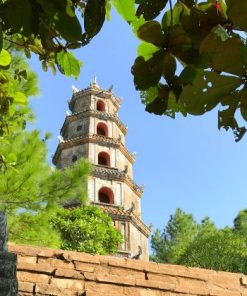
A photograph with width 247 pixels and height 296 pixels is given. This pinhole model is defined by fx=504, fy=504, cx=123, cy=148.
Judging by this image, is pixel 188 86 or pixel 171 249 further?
pixel 171 249

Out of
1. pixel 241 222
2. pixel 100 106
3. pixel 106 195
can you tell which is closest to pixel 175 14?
pixel 106 195

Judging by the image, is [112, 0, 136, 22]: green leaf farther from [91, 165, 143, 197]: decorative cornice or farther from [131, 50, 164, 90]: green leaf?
[91, 165, 143, 197]: decorative cornice

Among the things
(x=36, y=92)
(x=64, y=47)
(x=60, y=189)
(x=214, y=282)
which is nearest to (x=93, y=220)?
(x=60, y=189)

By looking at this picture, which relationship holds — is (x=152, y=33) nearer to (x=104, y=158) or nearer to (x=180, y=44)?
(x=180, y=44)

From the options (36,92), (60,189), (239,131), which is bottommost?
(239,131)

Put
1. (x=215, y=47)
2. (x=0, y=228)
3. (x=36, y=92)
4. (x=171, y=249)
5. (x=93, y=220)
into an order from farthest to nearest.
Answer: (x=171, y=249) < (x=93, y=220) < (x=36, y=92) < (x=0, y=228) < (x=215, y=47)

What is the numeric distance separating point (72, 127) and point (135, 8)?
2523cm

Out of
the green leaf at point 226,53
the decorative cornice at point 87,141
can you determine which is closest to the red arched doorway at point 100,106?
the decorative cornice at point 87,141

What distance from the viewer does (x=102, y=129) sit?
86.7 feet

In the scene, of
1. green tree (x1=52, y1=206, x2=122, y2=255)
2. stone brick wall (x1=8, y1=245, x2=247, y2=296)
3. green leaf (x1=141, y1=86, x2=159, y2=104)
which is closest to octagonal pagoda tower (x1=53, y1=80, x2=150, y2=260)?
green tree (x1=52, y1=206, x2=122, y2=255)

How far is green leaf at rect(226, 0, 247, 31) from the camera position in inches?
31.8

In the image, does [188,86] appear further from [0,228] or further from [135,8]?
[0,228]

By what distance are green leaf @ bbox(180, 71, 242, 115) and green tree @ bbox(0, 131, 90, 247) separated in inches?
265

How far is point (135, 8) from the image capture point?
1.06 m
